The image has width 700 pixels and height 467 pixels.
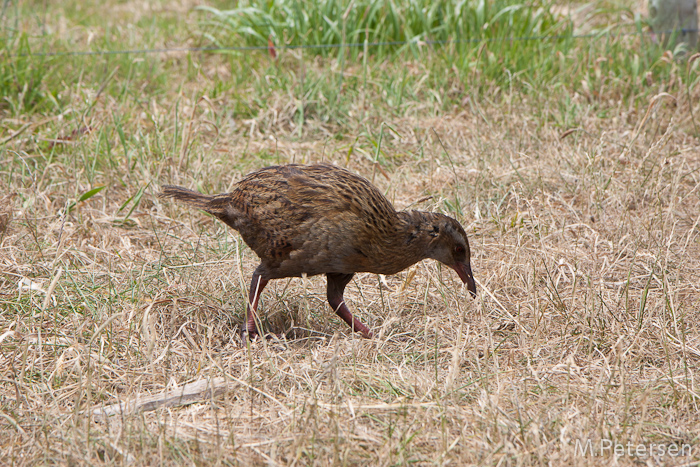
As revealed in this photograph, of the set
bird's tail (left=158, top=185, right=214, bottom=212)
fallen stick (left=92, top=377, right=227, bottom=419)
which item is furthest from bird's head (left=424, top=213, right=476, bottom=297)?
fallen stick (left=92, top=377, right=227, bottom=419)

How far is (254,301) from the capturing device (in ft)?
10.9

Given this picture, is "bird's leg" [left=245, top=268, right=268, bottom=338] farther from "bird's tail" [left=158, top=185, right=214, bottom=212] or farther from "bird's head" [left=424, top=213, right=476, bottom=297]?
"bird's head" [left=424, top=213, right=476, bottom=297]

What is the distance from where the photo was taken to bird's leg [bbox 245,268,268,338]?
131 inches

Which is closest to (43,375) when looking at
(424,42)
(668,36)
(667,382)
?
(667,382)

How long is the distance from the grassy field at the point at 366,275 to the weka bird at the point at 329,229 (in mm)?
198

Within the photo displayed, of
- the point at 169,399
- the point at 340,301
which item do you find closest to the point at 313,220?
the point at 340,301

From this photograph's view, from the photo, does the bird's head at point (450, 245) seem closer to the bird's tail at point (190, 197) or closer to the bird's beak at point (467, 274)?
the bird's beak at point (467, 274)

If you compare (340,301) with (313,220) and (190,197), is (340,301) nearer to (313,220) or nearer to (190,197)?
(313,220)

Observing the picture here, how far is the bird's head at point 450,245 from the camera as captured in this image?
337 cm

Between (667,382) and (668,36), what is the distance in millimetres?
3687

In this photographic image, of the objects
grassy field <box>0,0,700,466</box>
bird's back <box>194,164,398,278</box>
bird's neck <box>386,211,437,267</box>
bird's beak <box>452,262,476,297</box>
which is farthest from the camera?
bird's beak <box>452,262,476,297</box>

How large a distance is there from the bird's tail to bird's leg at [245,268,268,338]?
16.1 inches

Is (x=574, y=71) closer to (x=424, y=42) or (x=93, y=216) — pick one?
(x=424, y=42)

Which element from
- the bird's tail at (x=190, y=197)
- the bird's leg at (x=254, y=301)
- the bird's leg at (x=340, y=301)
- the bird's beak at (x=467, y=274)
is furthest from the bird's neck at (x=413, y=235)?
the bird's tail at (x=190, y=197)
